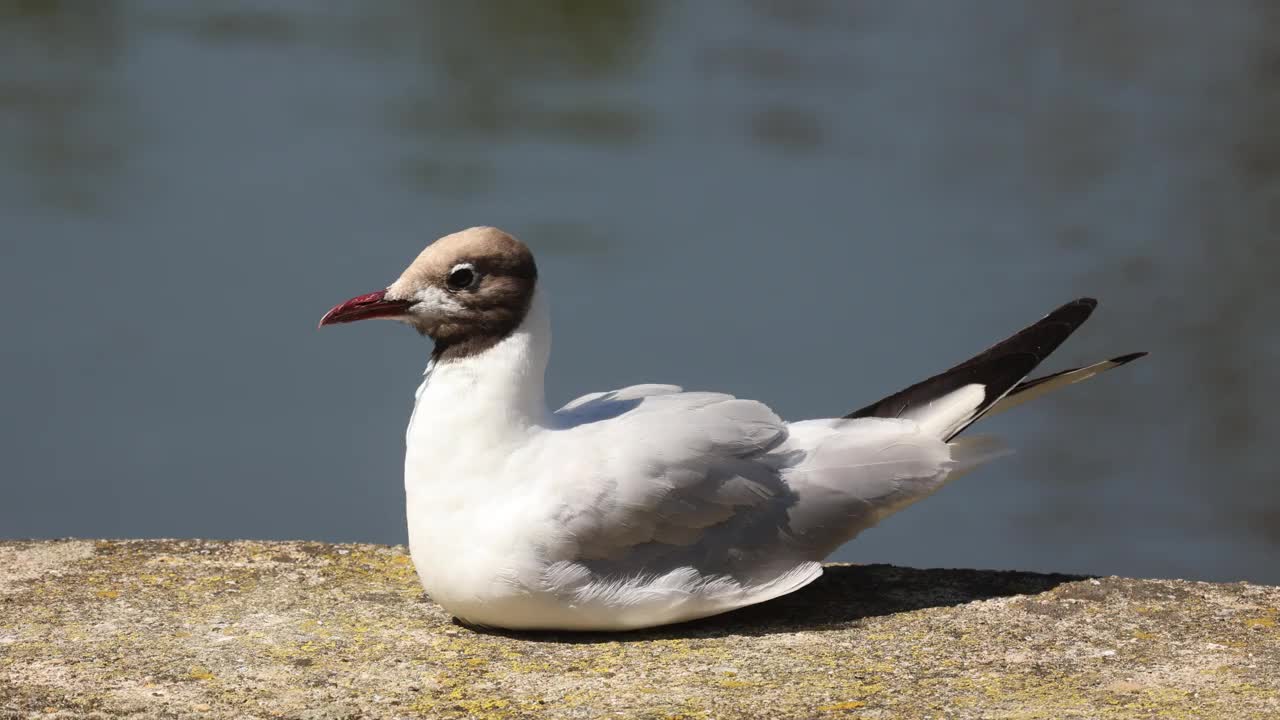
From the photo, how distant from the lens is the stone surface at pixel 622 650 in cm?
311

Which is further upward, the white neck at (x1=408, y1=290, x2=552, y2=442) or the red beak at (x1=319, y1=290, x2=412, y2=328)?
the red beak at (x1=319, y1=290, x2=412, y2=328)

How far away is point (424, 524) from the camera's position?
349cm

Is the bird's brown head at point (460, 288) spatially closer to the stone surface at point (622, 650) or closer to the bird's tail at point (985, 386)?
the stone surface at point (622, 650)

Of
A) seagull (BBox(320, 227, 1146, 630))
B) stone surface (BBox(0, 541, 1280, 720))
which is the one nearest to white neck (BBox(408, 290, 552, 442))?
seagull (BBox(320, 227, 1146, 630))

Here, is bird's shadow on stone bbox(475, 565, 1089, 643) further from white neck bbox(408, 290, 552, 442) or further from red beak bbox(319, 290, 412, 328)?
red beak bbox(319, 290, 412, 328)

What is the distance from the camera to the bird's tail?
12.4 ft

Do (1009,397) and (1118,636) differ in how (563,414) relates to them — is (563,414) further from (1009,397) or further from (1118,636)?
(1118,636)

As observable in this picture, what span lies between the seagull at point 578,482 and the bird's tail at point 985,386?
138 millimetres

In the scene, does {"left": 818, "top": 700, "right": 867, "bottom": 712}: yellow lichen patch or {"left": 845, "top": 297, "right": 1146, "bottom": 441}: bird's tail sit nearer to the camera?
{"left": 818, "top": 700, "right": 867, "bottom": 712}: yellow lichen patch

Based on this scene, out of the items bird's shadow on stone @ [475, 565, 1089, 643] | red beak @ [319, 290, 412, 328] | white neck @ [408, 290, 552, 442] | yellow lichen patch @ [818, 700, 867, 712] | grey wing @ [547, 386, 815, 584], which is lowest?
yellow lichen patch @ [818, 700, 867, 712]

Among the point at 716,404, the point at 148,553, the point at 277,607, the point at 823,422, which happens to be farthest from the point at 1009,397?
the point at 148,553

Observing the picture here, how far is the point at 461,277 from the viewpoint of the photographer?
3.46 m

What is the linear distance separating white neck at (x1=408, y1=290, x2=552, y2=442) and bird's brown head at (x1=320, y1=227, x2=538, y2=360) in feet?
0.19

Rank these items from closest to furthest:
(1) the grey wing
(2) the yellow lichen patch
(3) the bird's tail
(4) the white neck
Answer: (2) the yellow lichen patch
(1) the grey wing
(4) the white neck
(3) the bird's tail
